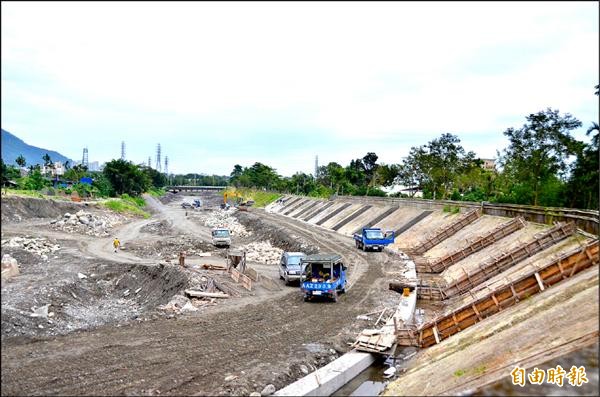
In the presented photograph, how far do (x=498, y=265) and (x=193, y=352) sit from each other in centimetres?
1763

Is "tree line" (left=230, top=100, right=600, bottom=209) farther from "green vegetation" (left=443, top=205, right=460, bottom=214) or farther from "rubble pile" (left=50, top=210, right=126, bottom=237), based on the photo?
"rubble pile" (left=50, top=210, right=126, bottom=237)

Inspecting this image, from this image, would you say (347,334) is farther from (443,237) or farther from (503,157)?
(503,157)

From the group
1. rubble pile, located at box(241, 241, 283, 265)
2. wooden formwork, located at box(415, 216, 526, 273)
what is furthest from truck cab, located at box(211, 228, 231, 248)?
wooden formwork, located at box(415, 216, 526, 273)

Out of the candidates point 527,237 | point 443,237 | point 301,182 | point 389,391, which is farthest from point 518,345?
point 301,182

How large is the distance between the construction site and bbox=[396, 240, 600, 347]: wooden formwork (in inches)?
1.9

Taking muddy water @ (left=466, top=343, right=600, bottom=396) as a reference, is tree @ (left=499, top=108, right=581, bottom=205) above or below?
above

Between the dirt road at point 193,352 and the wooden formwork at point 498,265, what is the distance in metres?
4.41

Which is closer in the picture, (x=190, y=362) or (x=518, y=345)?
(x=518, y=345)

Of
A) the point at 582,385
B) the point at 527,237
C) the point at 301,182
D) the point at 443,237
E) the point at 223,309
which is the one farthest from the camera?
the point at 301,182

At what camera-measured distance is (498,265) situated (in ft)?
81.0

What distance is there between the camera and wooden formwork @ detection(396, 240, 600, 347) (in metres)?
16.6

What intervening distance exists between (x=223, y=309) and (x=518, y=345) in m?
12.7

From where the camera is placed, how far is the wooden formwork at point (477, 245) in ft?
100

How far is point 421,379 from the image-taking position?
12828 mm
